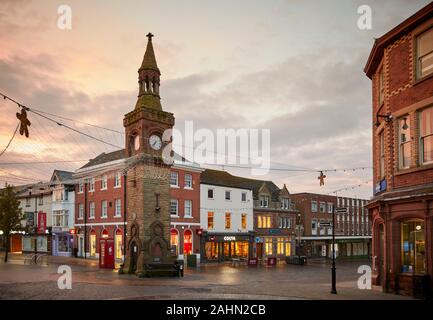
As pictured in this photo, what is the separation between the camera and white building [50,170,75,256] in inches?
2196

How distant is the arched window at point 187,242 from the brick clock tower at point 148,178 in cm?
1738

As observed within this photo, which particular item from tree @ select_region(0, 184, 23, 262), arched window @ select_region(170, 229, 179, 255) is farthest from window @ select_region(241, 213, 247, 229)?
tree @ select_region(0, 184, 23, 262)

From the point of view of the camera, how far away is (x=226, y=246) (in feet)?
175

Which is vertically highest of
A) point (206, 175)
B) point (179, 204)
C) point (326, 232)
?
point (206, 175)

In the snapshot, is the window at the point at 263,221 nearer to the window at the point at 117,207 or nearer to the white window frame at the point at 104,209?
the window at the point at 117,207

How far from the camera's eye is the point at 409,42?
19.5 metres

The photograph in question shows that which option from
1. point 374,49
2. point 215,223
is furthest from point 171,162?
point 215,223

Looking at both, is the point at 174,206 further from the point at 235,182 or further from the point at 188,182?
the point at 235,182

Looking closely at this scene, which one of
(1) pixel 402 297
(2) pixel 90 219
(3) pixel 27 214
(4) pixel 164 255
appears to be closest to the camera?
(1) pixel 402 297

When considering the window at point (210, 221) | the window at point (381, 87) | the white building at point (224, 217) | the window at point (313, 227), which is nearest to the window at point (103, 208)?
the white building at point (224, 217)

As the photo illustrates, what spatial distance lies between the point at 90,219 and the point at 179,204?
11858 mm

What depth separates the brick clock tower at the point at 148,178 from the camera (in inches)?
1184

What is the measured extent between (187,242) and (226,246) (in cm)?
655
